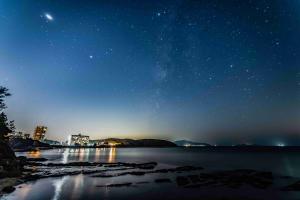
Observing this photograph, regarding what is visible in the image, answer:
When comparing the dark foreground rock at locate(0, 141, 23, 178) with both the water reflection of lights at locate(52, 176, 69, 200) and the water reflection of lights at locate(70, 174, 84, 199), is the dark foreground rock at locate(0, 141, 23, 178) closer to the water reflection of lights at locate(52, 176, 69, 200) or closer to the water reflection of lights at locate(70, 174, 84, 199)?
the water reflection of lights at locate(52, 176, 69, 200)

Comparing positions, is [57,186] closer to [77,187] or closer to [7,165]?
[77,187]

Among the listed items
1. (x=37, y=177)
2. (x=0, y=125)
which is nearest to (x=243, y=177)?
(x=37, y=177)

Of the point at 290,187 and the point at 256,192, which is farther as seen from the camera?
the point at 290,187

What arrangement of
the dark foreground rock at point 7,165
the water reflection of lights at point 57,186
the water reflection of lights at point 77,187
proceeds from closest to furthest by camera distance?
the water reflection of lights at point 57,186 < the water reflection of lights at point 77,187 < the dark foreground rock at point 7,165

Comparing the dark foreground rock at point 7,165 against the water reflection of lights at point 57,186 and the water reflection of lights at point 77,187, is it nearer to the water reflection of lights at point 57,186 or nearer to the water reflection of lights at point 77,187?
the water reflection of lights at point 57,186

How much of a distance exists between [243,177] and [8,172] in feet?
116

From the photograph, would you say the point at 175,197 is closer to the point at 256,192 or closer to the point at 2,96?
the point at 256,192

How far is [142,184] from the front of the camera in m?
36.6

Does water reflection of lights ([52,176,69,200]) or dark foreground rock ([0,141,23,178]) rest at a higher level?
dark foreground rock ([0,141,23,178])

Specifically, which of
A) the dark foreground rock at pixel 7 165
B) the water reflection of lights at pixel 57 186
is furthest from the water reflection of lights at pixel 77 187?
the dark foreground rock at pixel 7 165

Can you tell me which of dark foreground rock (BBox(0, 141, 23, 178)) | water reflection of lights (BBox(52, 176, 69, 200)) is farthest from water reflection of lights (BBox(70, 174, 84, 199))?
dark foreground rock (BBox(0, 141, 23, 178))

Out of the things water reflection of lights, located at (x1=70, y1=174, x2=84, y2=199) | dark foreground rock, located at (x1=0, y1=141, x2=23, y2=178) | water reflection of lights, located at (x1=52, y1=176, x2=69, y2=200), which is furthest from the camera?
dark foreground rock, located at (x1=0, y1=141, x2=23, y2=178)

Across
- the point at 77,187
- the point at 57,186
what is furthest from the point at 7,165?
the point at 77,187

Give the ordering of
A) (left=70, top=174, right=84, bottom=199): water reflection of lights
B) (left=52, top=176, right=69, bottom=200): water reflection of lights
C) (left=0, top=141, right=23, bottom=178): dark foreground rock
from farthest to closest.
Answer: (left=0, top=141, right=23, bottom=178): dark foreground rock → (left=70, top=174, right=84, bottom=199): water reflection of lights → (left=52, top=176, right=69, bottom=200): water reflection of lights
